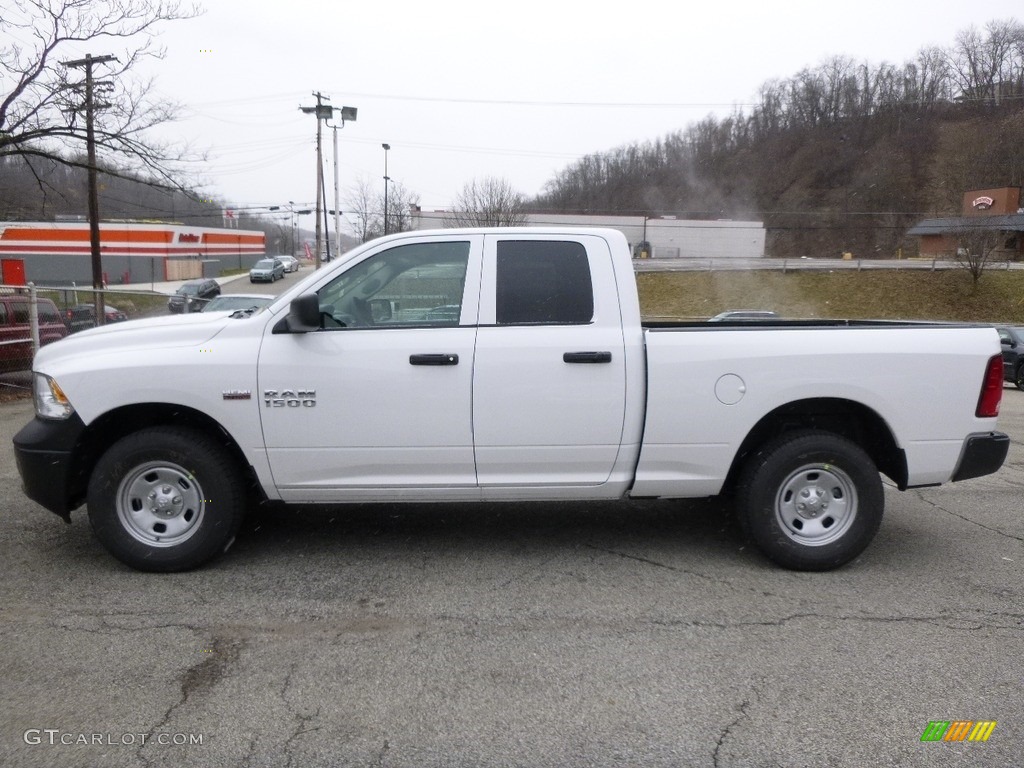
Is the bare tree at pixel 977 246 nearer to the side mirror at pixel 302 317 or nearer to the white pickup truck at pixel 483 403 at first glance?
the white pickup truck at pixel 483 403

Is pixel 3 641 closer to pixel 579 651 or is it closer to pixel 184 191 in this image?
pixel 579 651

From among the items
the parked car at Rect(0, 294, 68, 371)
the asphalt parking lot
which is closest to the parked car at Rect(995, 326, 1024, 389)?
the asphalt parking lot

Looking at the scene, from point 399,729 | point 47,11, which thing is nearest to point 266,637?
point 399,729

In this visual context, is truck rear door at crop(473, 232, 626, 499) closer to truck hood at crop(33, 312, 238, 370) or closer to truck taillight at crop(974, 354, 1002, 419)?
truck hood at crop(33, 312, 238, 370)

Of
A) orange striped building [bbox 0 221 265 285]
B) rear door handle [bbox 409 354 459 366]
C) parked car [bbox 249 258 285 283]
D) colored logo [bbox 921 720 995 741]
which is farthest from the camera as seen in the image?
orange striped building [bbox 0 221 265 285]

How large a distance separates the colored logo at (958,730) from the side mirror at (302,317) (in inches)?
136

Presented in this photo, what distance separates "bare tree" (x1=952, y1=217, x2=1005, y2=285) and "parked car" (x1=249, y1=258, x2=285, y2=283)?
1762 inches

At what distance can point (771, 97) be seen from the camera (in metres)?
73.2

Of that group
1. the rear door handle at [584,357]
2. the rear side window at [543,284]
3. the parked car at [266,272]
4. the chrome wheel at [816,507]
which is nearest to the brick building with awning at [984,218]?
the parked car at [266,272]

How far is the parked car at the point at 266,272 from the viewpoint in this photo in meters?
58.5

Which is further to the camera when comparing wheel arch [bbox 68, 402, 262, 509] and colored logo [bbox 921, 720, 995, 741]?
wheel arch [bbox 68, 402, 262, 509]

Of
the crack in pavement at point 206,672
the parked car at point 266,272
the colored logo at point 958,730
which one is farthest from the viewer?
the parked car at point 266,272

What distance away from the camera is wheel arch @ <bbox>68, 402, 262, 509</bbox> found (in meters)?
4.65

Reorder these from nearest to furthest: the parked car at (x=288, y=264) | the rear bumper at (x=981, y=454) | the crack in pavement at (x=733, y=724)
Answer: the crack in pavement at (x=733, y=724) → the rear bumper at (x=981, y=454) → the parked car at (x=288, y=264)
